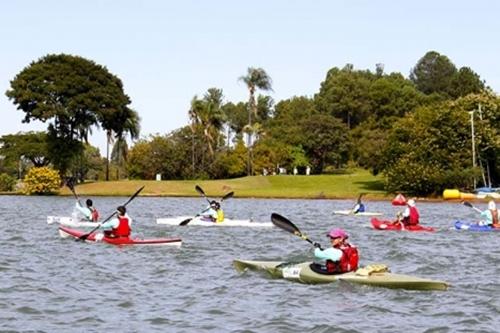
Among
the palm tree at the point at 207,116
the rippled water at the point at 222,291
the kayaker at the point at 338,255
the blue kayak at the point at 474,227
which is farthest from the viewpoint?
the palm tree at the point at 207,116

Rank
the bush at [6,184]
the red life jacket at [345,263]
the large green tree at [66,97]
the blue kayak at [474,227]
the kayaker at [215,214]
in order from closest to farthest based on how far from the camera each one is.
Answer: the red life jacket at [345,263] < the blue kayak at [474,227] < the kayaker at [215,214] < the large green tree at [66,97] < the bush at [6,184]

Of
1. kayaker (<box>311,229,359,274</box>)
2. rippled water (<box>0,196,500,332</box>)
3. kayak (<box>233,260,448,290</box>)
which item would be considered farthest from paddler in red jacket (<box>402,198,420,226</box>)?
kayaker (<box>311,229,359,274</box>)

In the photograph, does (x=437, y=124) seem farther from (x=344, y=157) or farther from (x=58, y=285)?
(x=58, y=285)

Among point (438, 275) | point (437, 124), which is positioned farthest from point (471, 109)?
point (438, 275)

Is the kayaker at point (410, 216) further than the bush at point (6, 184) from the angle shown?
No

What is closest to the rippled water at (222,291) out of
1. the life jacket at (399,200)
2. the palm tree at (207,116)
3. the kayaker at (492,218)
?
the kayaker at (492,218)

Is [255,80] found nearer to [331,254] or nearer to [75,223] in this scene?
[75,223]

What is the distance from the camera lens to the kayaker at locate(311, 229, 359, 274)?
56.3ft

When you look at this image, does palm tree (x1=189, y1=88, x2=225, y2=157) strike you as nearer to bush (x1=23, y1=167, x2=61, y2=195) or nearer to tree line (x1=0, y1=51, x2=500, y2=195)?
tree line (x1=0, y1=51, x2=500, y2=195)

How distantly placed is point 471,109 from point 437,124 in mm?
4391

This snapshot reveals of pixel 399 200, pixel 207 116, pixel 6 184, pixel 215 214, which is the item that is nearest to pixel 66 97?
pixel 6 184

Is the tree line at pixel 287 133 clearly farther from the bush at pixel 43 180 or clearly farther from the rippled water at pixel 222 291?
the rippled water at pixel 222 291

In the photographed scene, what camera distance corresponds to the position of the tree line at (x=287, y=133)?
68.2 metres

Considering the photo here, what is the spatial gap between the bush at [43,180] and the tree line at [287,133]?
474cm
